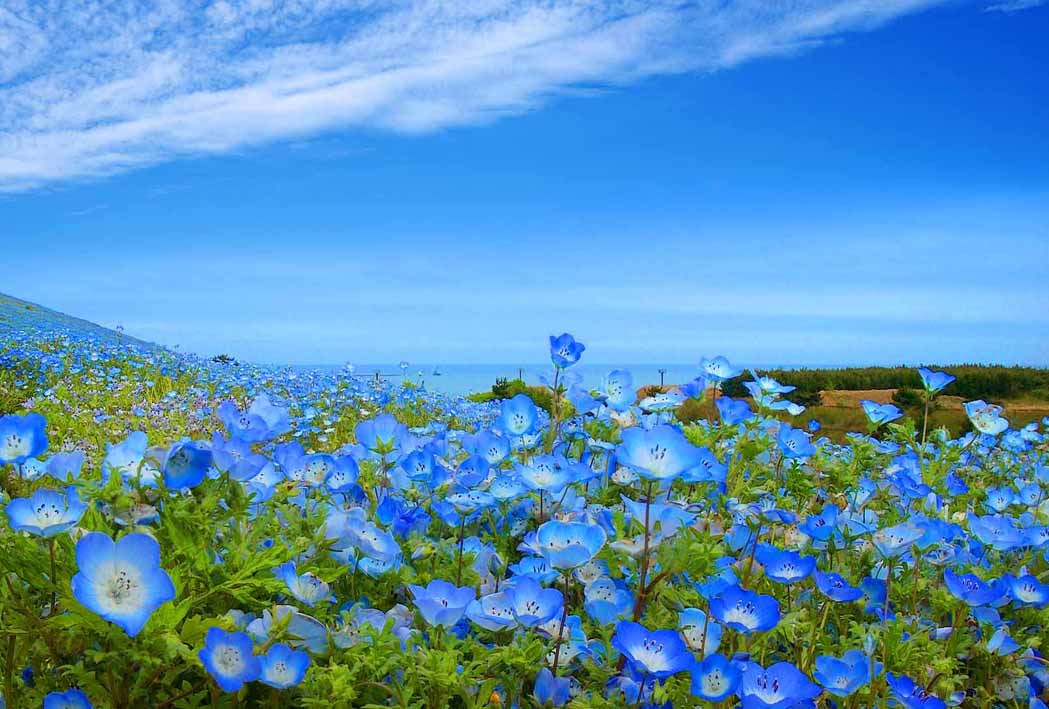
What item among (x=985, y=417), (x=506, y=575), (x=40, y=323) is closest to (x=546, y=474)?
(x=506, y=575)

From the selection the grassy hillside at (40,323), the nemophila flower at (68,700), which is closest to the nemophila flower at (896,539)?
the nemophila flower at (68,700)

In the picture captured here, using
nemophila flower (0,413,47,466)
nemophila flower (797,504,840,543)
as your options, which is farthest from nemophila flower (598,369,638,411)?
nemophila flower (0,413,47,466)

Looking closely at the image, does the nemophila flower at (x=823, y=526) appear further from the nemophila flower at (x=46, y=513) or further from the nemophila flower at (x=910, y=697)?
the nemophila flower at (x=46, y=513)

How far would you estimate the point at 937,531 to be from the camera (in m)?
2.58

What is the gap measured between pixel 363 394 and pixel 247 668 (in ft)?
26.7

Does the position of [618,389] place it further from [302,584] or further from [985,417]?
[985,417]

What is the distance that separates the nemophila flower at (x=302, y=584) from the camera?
1.87 metres

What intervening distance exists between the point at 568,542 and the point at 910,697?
840mm

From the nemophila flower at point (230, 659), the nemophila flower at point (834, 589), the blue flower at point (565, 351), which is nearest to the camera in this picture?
the nemophila flower at point (230, 659)

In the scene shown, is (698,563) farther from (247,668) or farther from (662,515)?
(247,668)

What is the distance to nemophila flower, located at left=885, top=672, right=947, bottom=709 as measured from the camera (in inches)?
75.6

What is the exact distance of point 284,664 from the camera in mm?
1707

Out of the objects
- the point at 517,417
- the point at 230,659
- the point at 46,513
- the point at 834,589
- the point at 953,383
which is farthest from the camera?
the point at 953,383

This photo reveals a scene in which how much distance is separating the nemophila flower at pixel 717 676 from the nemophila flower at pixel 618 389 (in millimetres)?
1245
